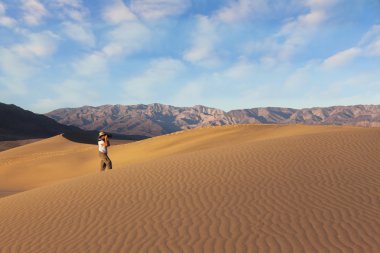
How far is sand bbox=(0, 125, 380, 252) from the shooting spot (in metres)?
Result: 5.74

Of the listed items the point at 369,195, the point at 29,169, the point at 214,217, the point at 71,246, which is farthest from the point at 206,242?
the point at 29,169

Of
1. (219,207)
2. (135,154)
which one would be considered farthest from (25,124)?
(219,207)

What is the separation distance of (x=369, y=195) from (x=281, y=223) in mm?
2467

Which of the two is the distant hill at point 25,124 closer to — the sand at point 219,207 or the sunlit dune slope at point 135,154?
the sunlit dune slope at point 135,154

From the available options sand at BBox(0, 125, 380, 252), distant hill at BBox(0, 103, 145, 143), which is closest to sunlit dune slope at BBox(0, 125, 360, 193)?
sand at BBox(0, 125, 380, 252)

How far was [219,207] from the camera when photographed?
7312 mm

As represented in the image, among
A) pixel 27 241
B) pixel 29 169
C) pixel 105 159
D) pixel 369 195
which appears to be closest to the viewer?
pixel 27 241

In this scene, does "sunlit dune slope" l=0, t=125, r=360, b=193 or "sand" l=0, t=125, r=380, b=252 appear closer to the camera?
"sand" l=0, t=125, r=380, b=252

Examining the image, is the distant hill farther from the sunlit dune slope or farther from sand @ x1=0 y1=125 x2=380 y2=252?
sand @ x1=0 y1=125 x2=380 y2=252

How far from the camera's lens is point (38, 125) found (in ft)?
379

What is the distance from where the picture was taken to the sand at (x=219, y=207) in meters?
5.74

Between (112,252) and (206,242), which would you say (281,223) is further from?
(112,252)

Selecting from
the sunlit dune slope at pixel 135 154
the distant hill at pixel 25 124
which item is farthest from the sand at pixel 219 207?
the distant hill at pixel 25 124

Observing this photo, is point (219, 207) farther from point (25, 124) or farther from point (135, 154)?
point (25, 124)
